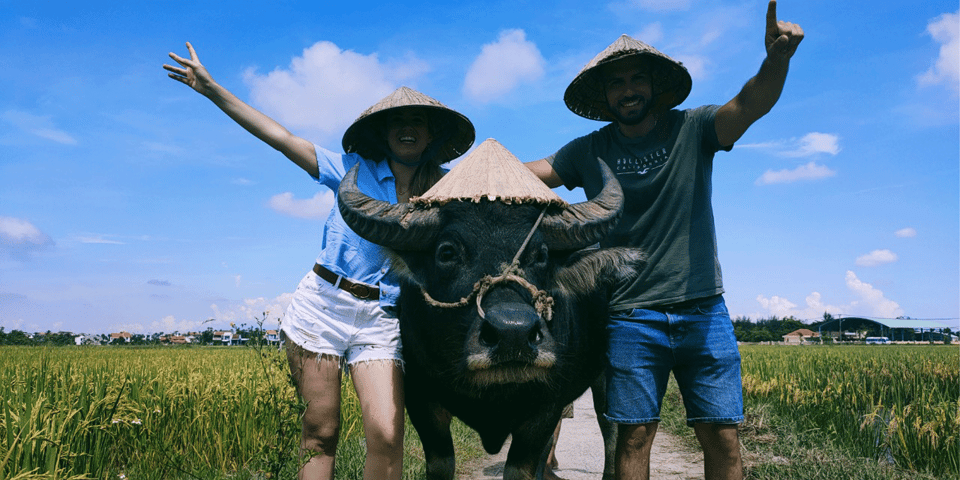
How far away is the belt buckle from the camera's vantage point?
2.64m

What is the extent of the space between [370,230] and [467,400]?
2.98 feet

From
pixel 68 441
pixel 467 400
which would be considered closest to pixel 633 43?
pixel 467 400

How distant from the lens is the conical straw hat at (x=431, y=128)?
A: 281 centimetres

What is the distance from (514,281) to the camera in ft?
7.71

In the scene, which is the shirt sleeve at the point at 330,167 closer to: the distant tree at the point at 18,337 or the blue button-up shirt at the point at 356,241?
the blue button-up shirt at the point at 356,241

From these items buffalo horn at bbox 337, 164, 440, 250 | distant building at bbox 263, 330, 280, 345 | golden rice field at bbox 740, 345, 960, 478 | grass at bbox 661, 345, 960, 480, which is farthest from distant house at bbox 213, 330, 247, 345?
golden rice field at bbox 740, 345, 960, 478

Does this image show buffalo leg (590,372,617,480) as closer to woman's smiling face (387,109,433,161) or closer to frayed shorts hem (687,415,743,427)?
frayed shorts hem (687,415,743,427)

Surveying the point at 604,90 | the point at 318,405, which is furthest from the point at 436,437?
the point at 604,90

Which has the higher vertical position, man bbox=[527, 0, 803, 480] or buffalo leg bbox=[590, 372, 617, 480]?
man bbox=[527, 0, 803, 480]

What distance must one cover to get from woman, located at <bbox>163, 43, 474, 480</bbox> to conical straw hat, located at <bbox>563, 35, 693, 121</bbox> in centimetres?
67

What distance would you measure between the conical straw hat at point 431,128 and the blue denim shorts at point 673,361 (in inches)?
48.7

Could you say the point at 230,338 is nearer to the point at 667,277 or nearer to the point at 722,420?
the point at 667,277

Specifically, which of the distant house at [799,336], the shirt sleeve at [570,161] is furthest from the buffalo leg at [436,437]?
the distant house at [799,336]

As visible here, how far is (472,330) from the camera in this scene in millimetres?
2275
